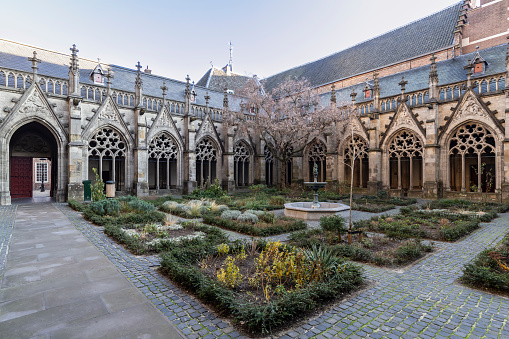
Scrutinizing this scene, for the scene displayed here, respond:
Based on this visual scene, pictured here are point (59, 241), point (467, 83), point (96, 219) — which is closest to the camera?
point (59, 241)

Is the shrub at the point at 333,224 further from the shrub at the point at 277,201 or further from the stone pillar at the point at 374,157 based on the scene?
the stone pillar at the point at 374,157

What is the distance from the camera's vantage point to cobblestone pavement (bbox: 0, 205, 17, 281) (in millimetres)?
5457

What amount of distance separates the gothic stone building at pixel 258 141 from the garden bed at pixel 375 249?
1207 cm

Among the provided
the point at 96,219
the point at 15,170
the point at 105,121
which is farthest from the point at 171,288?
the point at 15,170

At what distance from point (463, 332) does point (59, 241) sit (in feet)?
26.2

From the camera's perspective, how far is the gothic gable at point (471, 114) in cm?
1470

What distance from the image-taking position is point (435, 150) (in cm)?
1644

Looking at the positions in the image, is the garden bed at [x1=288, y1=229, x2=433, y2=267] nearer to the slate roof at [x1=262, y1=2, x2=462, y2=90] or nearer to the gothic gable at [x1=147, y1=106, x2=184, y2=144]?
the gothic gable at [x1=147, y1=106, x2=184, y2=144]

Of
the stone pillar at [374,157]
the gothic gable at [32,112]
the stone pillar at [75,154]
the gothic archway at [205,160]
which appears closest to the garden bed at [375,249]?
the stone pillar at [374,157]

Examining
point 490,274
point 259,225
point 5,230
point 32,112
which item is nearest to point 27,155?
point 32,112

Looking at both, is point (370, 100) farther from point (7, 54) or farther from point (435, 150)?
point (7, 54)

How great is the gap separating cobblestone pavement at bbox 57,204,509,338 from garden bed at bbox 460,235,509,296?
0.21 m


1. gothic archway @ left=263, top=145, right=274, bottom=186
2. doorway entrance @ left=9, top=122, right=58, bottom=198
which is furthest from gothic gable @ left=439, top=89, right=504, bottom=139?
doorway entrance @ left=9, top=122, right=58, bottom=198

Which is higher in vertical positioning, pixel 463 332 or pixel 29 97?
pixel 29 97
